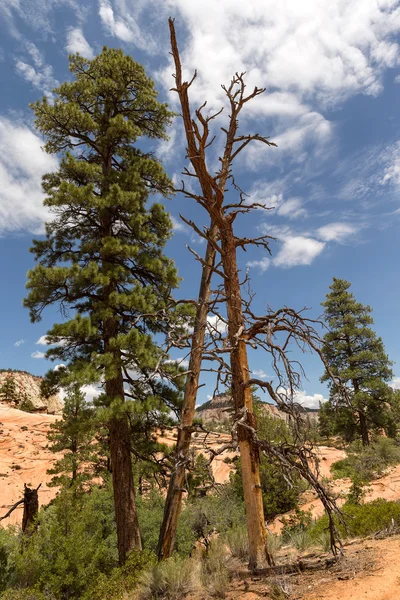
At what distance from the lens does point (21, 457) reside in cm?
3284

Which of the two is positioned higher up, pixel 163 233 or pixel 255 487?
pixel 163 233

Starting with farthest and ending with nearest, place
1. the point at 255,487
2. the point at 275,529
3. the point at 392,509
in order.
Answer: the point at 275,529 < the point at 392,509 < the point at 255,487

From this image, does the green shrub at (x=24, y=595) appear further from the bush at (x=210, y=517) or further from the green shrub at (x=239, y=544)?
the bush at (x=210, y=517)

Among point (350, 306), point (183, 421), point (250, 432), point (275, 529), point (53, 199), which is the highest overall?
point (350, 306)

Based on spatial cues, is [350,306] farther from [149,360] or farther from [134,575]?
[134,575]

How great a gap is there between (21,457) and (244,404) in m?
34.0

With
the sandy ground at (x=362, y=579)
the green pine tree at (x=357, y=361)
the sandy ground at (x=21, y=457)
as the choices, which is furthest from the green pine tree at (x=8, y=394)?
the sandy ground at (x=362, y=579)

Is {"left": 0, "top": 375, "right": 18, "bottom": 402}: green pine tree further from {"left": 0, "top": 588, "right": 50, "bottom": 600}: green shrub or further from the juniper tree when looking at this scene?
{"left": 0, "top": 588, "right": 50, "bottom": 600}: green shrub

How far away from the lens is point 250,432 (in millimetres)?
5637

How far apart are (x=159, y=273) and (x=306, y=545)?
718 centimetres

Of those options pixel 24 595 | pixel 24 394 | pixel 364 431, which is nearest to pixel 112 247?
pixel 24 595

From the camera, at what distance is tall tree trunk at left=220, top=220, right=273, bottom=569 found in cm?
534

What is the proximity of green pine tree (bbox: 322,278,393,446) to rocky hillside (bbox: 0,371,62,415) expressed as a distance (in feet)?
106

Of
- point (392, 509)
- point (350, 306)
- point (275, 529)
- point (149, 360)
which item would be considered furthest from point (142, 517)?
point (350, 306)
